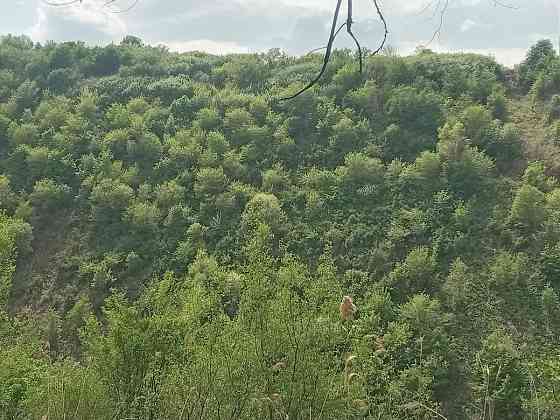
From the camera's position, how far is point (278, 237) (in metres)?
27.4

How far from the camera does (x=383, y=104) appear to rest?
34125mm

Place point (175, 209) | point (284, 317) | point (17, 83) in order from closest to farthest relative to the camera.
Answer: point (284, 317) → point (175, 209) → point (17, 83)

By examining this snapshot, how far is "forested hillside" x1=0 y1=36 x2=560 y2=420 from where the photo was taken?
1264 centimetres

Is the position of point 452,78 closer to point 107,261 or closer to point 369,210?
point 369,210

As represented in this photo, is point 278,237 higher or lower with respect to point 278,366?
lower

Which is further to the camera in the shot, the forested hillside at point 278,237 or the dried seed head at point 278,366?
the forested hillside at point 278,237

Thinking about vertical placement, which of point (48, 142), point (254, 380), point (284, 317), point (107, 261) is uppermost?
point (48, 142)

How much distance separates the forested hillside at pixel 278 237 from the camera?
12641 millimetres

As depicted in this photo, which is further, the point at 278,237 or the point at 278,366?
the point at 278,237

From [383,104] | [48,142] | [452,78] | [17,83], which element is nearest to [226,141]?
[383,104]

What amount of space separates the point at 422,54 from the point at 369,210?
1709 cm

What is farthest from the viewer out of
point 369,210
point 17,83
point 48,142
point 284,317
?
point 17,83

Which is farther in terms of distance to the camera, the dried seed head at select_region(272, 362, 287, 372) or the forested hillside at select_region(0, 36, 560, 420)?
the forested hillside at select_region(0, 36, 560, 420)

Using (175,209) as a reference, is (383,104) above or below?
above
